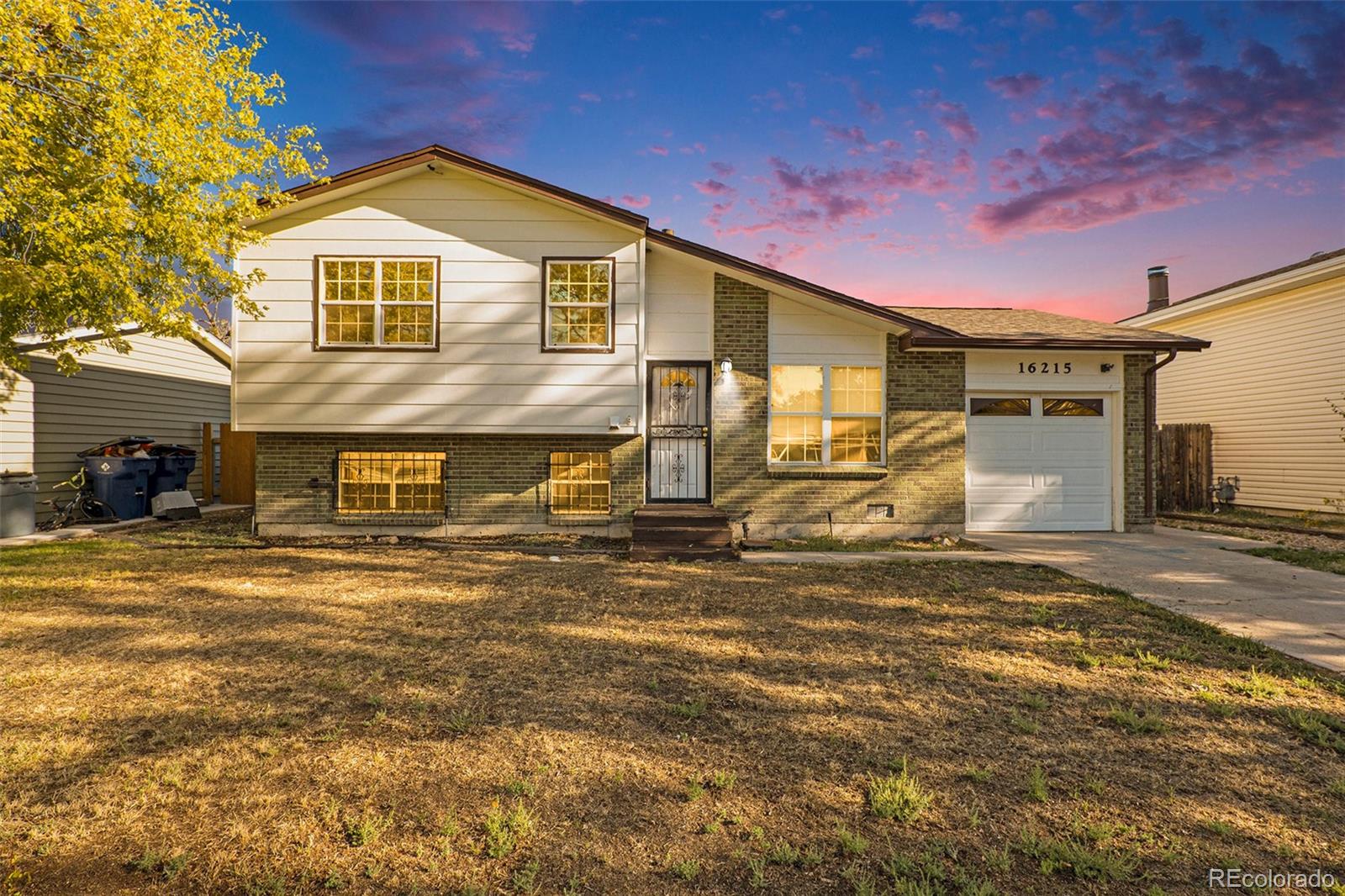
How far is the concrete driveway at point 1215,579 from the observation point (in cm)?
576

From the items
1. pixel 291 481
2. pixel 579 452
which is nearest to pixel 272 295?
pixel 291 481

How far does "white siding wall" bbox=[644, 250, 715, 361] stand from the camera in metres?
11.0

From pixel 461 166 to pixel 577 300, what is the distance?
2.74 meters

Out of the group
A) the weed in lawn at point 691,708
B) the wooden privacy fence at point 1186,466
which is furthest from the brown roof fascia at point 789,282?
the wooden privacy fence at point 1186,466

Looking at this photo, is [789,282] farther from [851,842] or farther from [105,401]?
[105,401]

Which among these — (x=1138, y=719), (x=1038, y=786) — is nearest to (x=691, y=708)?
(x=1038, y=786)

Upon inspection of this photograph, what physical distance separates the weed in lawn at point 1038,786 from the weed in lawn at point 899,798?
1.72 feet

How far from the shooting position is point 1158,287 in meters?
19.0

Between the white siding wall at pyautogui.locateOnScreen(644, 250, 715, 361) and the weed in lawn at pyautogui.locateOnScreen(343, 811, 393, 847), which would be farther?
the white siding wall at pyautogui.locateOnScreen(644, 250, 715, 361)

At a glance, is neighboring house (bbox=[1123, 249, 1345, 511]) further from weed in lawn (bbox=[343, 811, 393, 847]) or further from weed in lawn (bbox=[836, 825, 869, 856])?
weed in lawn (bbox=[343, 811, 393, 847])

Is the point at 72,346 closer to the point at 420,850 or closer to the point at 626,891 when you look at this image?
the point at 420,850

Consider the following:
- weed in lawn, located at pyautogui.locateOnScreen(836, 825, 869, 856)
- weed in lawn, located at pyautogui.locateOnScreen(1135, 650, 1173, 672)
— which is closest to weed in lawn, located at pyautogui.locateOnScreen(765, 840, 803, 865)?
weed in lawn, located at pyautogui.locateOnScreen(836, 825, 869, 856)

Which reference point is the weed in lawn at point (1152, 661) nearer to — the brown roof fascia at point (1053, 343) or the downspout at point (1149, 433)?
the brown roof fascia at point (1053, 343)

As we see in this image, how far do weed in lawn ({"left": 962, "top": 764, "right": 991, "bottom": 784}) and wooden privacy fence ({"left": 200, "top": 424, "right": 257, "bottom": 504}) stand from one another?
17201mm
